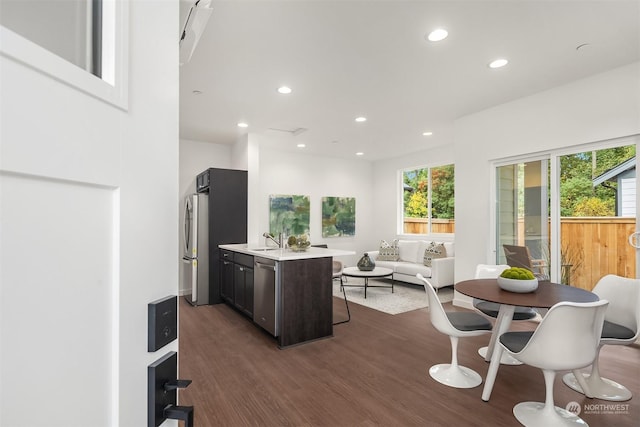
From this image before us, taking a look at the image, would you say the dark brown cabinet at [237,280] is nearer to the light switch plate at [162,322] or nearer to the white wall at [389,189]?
the light switch plate at [162,322]

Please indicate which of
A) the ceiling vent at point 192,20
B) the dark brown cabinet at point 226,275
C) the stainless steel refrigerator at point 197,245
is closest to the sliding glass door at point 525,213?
the dark brown cabinet at point 226,275

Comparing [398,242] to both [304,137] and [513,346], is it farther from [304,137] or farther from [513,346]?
[513,346]

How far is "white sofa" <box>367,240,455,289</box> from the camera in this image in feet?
18.5

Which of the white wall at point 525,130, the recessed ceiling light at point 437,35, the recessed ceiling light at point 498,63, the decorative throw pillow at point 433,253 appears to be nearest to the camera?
the recessed ceiling light at point 437,35

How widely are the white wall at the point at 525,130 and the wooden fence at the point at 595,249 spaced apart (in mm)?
822

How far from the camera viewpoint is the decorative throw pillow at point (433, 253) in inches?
237

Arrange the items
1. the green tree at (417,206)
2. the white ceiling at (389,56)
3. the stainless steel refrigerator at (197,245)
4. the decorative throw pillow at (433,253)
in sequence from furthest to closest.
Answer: the green tree at (417,206) → the decorative throw pillow at (433,253) → the stainless steel refrigerator at (197,245) → the white ceiling at (389,56)

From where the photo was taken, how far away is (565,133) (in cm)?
356

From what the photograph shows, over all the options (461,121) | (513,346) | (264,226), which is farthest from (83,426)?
(264,226)

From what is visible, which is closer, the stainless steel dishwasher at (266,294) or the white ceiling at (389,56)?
the white ceiling at (389,56)

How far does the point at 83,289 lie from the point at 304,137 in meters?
5.42

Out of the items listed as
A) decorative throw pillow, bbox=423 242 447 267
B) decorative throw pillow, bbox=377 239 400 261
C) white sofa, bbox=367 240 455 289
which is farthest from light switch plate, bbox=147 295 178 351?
decorative throw pillow, bbox=377 239 400 261

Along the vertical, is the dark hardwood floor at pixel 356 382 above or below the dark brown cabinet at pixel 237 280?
below

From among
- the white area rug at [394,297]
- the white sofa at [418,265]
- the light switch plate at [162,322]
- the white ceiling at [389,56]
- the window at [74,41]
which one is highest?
the white ceiling at [389,56]
